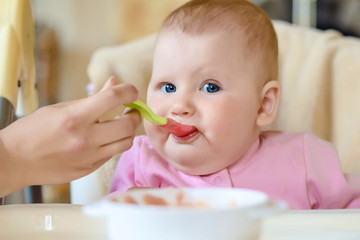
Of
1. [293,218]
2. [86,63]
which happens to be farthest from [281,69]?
[86,63]

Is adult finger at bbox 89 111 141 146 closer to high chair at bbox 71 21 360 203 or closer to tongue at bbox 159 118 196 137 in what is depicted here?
tongue at bbox 159 118 196 137

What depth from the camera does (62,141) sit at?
2.22 ft

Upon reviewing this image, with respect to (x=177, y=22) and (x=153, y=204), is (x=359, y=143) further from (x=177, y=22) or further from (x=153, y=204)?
(x=153, y=204)

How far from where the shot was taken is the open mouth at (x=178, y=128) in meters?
0.89

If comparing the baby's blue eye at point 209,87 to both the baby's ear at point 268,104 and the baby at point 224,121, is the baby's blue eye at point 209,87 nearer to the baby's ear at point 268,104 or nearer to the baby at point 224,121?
the baby at point 224,121

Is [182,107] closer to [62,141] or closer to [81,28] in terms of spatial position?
[62,141]

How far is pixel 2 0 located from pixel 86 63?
2.31m

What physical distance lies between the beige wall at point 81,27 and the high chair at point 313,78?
2.12m

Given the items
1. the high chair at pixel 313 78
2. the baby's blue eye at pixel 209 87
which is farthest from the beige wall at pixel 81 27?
the baby's blue eye at pixel 209 87

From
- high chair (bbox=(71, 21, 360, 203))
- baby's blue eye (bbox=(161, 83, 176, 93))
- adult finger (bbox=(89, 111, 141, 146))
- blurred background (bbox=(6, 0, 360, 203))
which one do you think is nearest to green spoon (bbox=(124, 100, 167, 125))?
adult finger (bbox=(89, 111, 141, 146))

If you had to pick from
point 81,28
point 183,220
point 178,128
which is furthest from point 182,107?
point 81,28

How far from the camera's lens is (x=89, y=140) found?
0.69m

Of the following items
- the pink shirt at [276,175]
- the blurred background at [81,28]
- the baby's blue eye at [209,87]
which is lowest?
the blurred background at [81,28]

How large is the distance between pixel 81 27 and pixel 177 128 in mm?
2727
